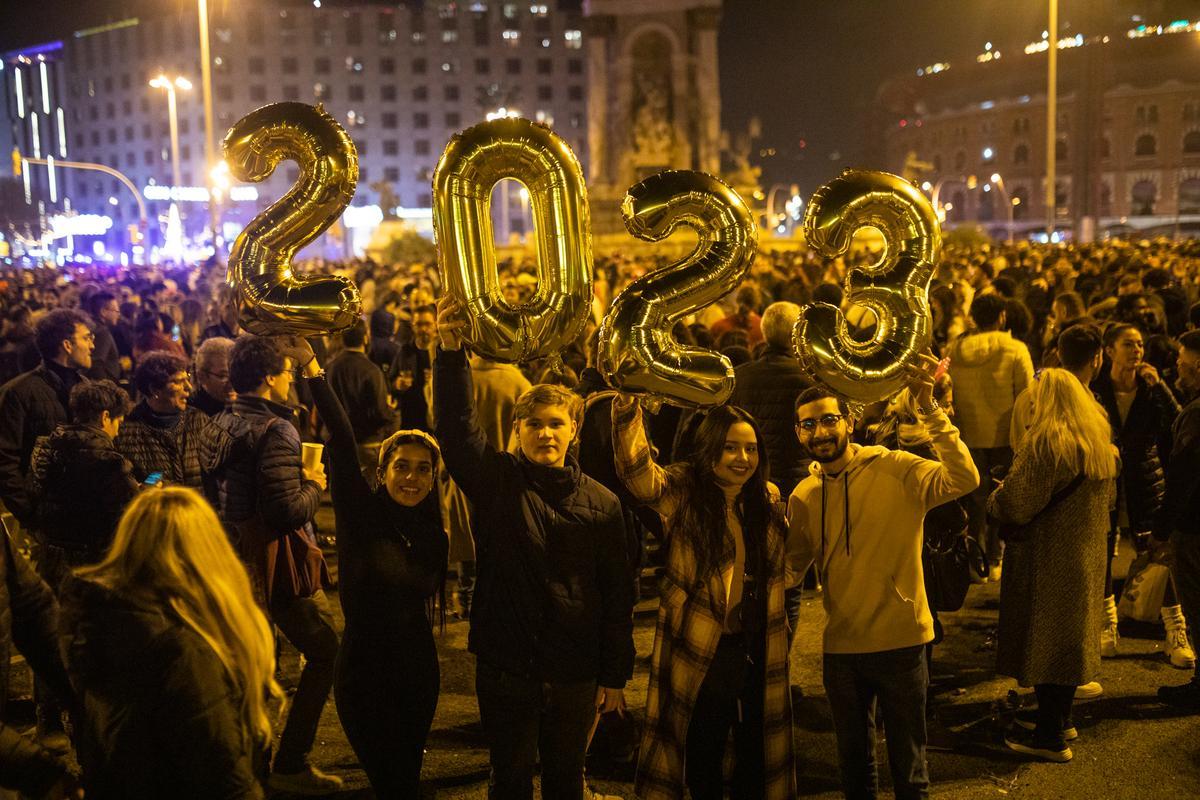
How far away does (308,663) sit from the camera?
4852mm

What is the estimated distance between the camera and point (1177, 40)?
3649 inches

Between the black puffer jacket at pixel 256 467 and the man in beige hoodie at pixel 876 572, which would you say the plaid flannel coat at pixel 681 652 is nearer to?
the man in beige hoodie at pixel 876 572

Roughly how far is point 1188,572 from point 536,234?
380 centimetres

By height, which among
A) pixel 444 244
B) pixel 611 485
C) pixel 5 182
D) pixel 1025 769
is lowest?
pixel 1025 769

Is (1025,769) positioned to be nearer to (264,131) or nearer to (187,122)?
(264,131)

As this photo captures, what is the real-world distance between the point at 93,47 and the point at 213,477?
348ft

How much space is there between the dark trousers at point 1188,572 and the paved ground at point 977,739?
55 cm

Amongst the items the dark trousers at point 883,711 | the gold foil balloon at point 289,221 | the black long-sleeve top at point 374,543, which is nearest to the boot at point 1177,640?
the dark trousers at point 883,711

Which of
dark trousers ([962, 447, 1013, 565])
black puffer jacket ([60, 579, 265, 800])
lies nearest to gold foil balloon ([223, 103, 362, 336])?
black puffer jacket ([60, 579, 265, 800])

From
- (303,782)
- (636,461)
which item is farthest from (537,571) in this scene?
(303,782)

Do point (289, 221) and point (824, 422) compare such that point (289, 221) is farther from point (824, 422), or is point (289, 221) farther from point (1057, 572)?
point (1057, 572)

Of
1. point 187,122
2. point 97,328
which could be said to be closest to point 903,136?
point 187,122

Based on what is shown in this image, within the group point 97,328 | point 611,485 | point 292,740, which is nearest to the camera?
point 292,740

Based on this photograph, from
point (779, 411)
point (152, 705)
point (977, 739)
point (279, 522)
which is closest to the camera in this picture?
point (152, 705)
